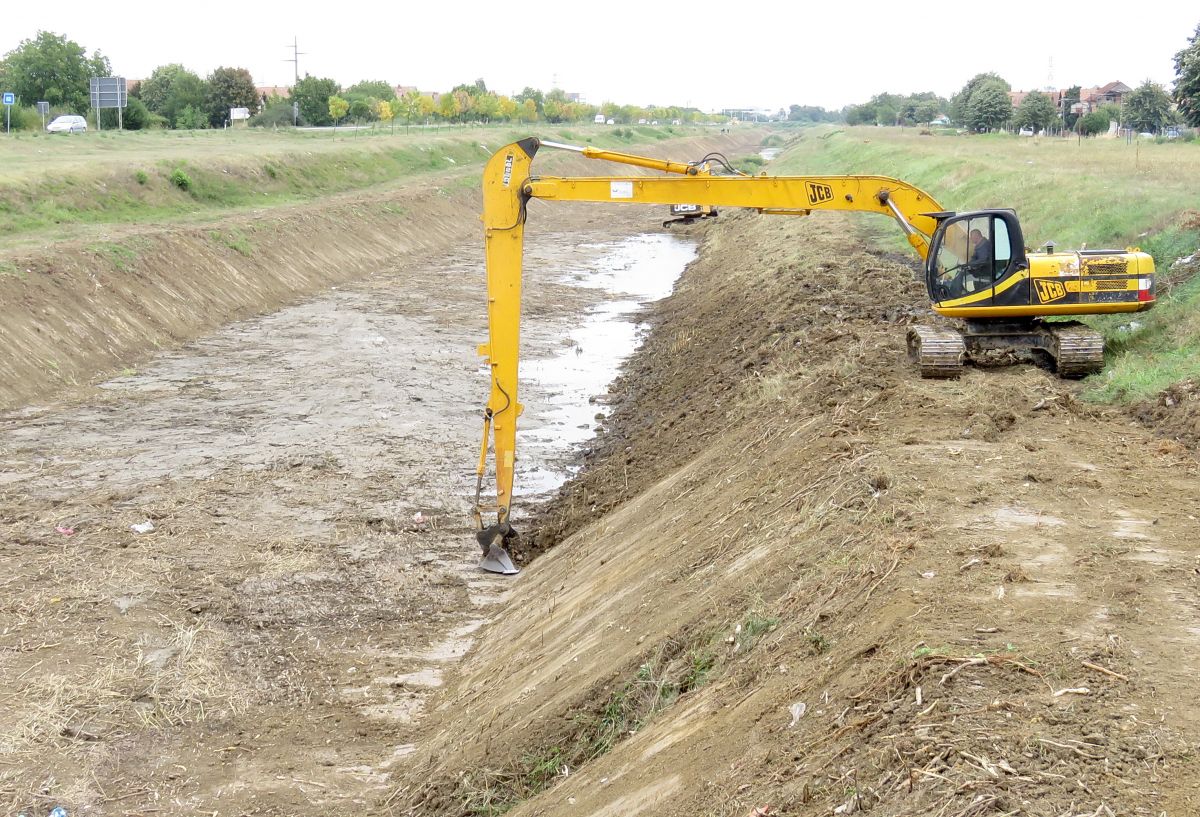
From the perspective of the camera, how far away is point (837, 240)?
2936 centimetres

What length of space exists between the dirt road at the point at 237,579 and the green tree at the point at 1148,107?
61.1 meters

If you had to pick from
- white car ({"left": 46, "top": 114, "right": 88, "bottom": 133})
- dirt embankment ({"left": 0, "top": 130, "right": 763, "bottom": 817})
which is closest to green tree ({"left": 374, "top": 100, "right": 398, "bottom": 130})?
white car ({"left": 46, "top": 114, "right": 88, "bottom": 133})

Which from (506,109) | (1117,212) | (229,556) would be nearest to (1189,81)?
(1117,212)

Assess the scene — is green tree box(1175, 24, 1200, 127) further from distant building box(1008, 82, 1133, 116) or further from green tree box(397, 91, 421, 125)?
green tree box(397, 91, 421, 125)

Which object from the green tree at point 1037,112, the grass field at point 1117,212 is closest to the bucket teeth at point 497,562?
the grass field at point 1117,212

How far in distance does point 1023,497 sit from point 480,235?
39386 millimetres

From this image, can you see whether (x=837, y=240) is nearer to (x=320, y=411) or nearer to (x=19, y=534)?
(x=320, y=411)

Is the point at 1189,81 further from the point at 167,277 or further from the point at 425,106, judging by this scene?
the point at 425,106

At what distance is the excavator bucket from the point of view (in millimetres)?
12750

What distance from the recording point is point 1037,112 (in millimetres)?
79062

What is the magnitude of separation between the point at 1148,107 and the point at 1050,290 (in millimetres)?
63980

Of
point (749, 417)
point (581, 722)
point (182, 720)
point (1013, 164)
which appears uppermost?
point (1013, 164)

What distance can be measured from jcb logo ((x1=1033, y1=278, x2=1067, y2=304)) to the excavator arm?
1.94 meters

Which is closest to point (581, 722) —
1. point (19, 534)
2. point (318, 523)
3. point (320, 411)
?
Answer: point (318, 523)
